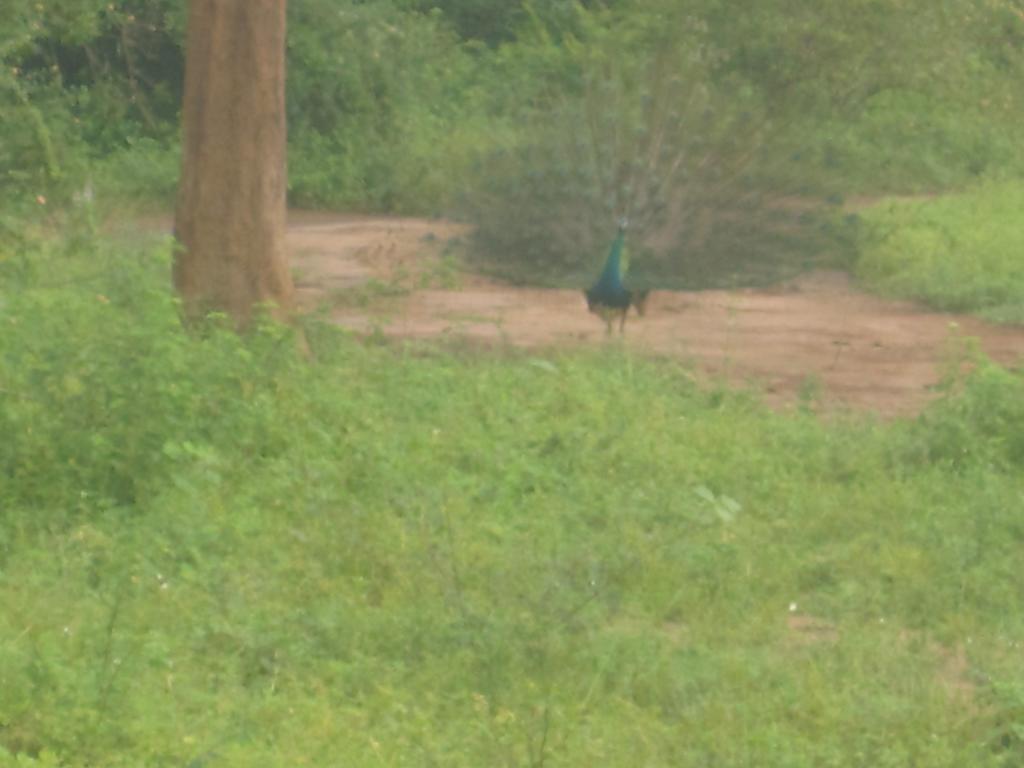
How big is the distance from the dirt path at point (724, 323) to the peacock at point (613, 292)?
15 centimetres

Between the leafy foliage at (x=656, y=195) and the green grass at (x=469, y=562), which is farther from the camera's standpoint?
the leafy foliage at (x=656, y=195)

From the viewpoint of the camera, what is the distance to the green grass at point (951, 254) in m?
11.9

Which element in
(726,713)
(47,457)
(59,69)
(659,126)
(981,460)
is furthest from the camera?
(59,69)

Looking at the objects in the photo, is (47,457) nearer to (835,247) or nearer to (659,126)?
(659,126)

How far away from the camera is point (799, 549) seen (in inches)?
268

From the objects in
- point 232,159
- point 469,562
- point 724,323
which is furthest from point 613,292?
point 469,562

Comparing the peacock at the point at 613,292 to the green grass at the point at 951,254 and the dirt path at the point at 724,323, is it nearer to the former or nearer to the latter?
the dirt path at the point at 724,323

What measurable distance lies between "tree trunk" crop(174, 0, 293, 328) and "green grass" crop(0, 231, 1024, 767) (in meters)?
0.41

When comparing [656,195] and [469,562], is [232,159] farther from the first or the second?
[469,562]

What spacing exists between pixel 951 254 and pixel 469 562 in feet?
25.6

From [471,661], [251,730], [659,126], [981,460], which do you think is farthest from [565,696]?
[659,126]

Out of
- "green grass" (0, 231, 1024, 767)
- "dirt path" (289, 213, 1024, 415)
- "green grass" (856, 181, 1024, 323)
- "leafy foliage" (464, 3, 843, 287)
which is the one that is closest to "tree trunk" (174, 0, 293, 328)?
"green grass" (0, 231, 1024, 767)

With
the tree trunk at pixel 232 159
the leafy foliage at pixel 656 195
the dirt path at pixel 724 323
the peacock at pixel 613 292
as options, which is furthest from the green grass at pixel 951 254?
the tree trunk at pixel 232 159

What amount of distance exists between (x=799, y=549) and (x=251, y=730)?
2.70m
